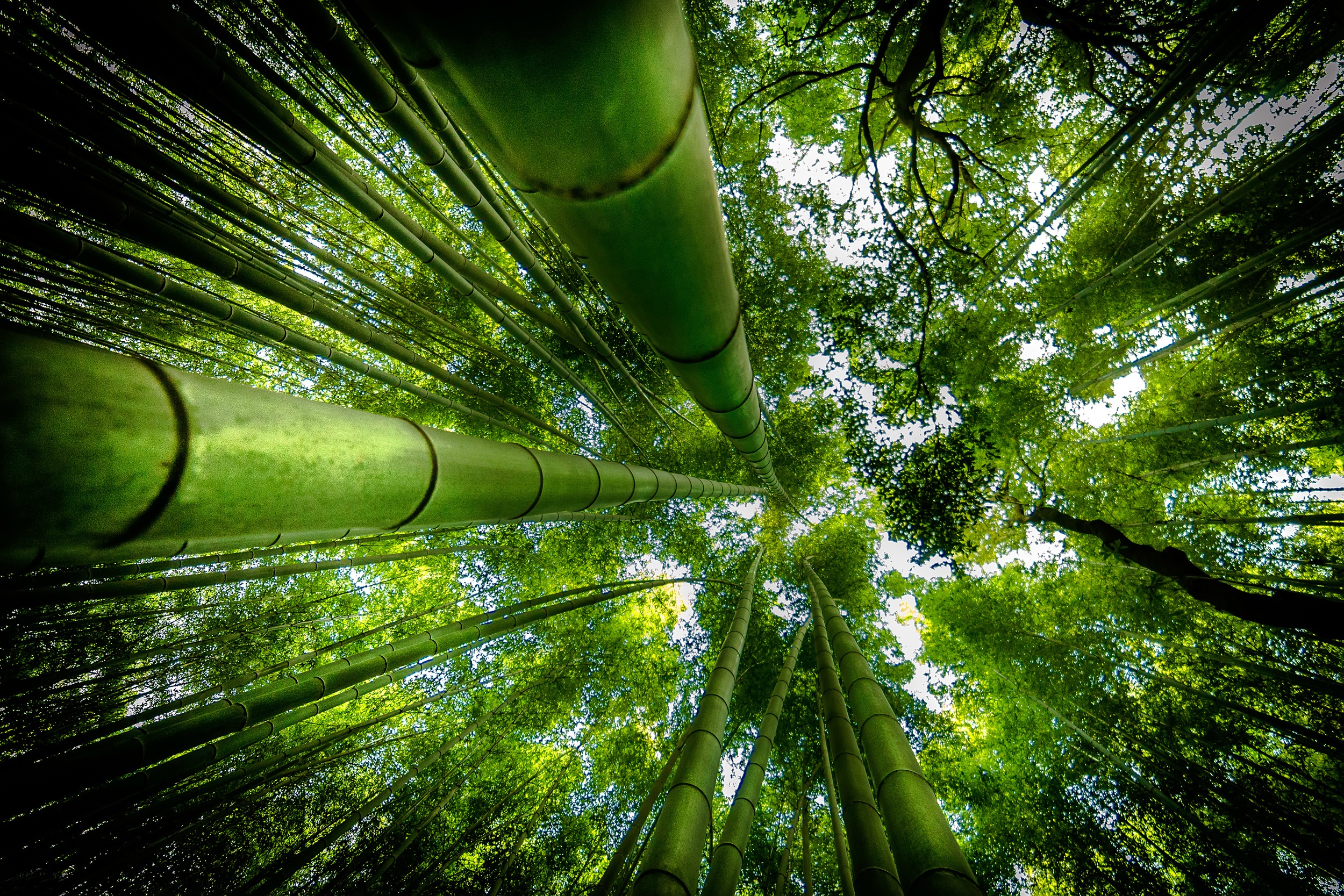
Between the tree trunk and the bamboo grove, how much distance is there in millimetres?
55

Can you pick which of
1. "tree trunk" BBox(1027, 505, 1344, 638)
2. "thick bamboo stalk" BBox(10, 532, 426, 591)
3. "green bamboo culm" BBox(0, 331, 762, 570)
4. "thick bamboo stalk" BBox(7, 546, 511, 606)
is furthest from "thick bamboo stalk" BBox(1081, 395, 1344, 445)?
"thick bamboo stalk" BBox(7, 546, 511, 606)

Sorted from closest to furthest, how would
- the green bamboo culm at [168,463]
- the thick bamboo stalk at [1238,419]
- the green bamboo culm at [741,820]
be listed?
the green bamboo culm at [168,463], the green bamboo culm at [741,820], the thick bamboo stalk at [1238,419]

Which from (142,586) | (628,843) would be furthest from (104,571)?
(628,843)

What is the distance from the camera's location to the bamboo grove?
795 mm

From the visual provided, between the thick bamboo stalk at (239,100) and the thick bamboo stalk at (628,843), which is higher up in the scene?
the thick bamboo stalk at (239,100)

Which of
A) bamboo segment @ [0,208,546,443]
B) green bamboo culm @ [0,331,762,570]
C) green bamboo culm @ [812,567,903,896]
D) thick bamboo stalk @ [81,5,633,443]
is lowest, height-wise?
green bamboo culm @ [812,567,903,896]

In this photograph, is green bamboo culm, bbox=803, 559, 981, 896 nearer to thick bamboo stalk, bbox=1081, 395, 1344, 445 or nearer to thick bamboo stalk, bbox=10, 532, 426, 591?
thick bamboo stalk, bbox=10, 532, 426, 591

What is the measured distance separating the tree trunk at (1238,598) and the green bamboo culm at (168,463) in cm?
548

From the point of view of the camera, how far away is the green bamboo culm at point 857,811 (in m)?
2.03

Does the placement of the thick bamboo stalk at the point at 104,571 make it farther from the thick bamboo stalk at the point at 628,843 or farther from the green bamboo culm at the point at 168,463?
the thick bamboo stalk at the point at 628,843

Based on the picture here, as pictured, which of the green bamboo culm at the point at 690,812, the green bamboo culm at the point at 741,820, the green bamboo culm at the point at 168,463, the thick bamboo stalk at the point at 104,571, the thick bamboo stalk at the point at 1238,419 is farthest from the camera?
the thick bamboo stalk at the point at 1238,419

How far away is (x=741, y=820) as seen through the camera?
2848mm

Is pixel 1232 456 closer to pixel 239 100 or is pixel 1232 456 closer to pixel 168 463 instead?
pixel 168 463

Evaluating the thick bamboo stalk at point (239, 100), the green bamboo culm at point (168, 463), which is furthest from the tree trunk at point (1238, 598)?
the thick bamboo stalk at point (239, 100)
